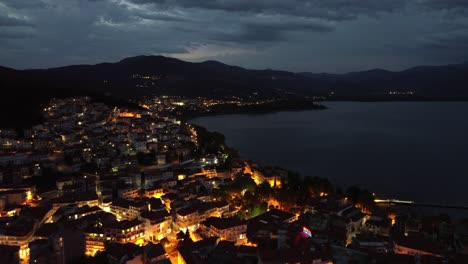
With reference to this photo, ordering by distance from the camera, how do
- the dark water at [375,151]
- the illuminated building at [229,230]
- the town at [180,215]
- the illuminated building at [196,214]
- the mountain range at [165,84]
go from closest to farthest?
the town at [180,215]
the illuminated building at [229,230]
the illuminated building at [196,214]
the dark water at [375,151]
the mountain range at [165,84]

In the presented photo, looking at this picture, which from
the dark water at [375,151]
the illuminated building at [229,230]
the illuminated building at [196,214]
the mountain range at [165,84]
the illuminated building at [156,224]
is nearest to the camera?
the illuminated building at [229,230]

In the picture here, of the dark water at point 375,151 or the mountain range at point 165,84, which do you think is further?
the mountain range at point 165,84

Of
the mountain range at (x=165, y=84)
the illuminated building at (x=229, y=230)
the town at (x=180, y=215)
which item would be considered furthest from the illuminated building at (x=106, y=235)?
the mountain range at (x=165, y=84)

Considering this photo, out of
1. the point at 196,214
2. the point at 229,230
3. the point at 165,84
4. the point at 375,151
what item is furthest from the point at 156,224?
the point at 165,84

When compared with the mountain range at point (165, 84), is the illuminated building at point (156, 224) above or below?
below

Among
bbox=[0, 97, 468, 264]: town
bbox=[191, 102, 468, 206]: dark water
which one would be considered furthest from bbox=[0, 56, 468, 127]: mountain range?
bbox=[191, 102, 468, 206]: dark water

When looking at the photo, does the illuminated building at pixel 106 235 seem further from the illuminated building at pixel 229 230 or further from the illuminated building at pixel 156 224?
the illuminated building at pixel 229 230

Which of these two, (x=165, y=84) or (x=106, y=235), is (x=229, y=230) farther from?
(x=165, y=84)
